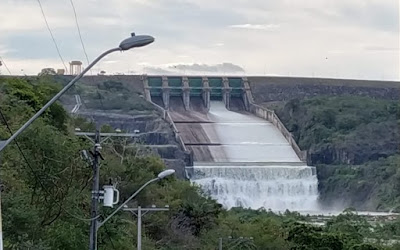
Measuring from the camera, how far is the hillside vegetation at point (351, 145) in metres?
99.9

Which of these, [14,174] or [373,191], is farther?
[373,191]

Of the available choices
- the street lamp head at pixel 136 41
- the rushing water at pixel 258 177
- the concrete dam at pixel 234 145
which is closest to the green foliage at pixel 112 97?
the concrete dam at pixel 234 145

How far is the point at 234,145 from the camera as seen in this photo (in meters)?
108

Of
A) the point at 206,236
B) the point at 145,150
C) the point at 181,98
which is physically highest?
the point at 181,98

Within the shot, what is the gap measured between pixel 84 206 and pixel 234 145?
7275cm

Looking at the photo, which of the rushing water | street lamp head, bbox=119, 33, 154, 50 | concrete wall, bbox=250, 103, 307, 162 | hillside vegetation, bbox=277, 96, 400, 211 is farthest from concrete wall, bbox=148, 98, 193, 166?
street lamp head, bbox=119, 33, 154, 50

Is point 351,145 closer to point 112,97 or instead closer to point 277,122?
A: point 277,122

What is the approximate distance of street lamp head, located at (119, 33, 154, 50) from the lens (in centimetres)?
1328

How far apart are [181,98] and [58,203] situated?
269 feet

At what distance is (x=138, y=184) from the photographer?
49406 millimetres

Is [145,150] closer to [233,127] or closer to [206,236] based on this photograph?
[206,236]

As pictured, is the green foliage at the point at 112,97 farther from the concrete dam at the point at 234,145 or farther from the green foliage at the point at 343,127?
the green foliage at the point at 343,127

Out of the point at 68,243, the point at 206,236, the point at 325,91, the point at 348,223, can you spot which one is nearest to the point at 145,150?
the point at 348,223

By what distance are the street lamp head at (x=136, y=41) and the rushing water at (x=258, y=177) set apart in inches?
3130
